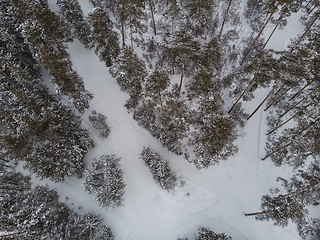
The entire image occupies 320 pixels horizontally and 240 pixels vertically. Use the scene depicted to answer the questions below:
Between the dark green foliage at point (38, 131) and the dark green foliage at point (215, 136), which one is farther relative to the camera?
the dark green foliage at point (38, 131)

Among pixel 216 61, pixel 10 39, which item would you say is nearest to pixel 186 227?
pixel 216 61

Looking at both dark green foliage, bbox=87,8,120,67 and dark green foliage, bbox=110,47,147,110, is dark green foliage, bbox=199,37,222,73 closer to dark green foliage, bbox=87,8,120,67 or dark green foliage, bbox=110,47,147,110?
dark green foliage, bbox=110,47,147,110

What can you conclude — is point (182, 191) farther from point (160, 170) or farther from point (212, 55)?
point (212, 55)

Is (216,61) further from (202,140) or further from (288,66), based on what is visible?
(202,140)

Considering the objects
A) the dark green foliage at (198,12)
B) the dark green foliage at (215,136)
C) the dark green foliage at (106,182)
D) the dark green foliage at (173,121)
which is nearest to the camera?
the dark green foliage at (215,136)

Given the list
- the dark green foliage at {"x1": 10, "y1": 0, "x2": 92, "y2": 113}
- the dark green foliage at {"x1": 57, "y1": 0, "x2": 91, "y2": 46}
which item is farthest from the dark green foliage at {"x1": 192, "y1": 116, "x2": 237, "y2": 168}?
the dark green foliage at {"x1": 57, "y1": 0, "x2": 91, "y2": 46}

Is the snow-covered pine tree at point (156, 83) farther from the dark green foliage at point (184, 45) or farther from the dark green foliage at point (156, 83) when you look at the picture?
the dark green foliage at point (184, 45)

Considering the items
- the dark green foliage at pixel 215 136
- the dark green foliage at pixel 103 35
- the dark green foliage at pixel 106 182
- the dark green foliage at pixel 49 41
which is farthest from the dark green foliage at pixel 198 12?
the dark green foliage at pixel 106 182
